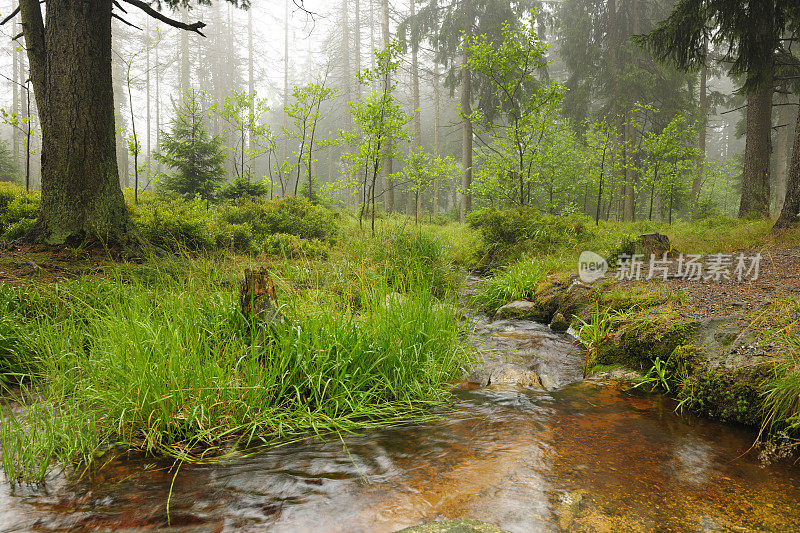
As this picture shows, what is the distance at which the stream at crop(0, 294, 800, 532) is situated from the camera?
5.31 feet

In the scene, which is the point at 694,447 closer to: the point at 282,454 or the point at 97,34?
the point at 282,454

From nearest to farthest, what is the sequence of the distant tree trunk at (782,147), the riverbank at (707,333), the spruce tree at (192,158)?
the riverbank at (707,333) → the spruce tree at (192,158) → the distant tree trunk at (782,147)

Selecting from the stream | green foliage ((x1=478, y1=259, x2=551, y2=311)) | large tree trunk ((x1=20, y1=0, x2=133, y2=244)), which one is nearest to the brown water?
the stream

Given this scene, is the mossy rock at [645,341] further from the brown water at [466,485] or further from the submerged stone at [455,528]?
the submerged stone at [455,528]

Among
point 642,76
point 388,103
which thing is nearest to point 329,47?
point 642,76

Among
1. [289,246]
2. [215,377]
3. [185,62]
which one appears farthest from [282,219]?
[185,62]

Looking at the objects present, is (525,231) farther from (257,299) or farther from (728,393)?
(257,299)

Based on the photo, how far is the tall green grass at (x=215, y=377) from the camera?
2.11 m

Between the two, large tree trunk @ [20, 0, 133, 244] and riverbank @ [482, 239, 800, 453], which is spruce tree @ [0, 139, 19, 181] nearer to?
large tree trunk @ [20, 0, 133, 244]

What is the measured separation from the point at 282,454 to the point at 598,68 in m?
20.4

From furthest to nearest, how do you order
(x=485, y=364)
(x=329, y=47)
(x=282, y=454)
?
(x=329, y=47) → (x=485, y=364) → (x=282, y=454)

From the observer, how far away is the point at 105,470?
1.96m

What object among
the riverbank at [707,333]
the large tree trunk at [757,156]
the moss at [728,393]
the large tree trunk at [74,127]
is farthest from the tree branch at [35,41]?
the large tree trunk at [757,156]

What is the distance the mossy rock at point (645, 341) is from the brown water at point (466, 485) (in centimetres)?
83
